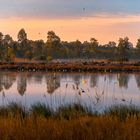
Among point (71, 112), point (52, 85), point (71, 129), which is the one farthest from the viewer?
point (52, 85)

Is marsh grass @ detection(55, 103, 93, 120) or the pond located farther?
the pond

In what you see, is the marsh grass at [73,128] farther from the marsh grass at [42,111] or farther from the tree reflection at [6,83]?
the tree reflection at [6,83]

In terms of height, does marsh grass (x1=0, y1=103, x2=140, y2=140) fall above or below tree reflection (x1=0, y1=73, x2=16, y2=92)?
above

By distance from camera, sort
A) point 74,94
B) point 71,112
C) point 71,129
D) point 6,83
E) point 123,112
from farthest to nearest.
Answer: point 6,83
point 74,94
point 71,112
point 123,112
point 71,129

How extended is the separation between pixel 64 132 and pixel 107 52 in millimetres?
119869

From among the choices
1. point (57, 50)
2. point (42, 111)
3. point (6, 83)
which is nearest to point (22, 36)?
point (57, 50)

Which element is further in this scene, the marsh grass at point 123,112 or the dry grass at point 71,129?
the marsh grass at point 123,112

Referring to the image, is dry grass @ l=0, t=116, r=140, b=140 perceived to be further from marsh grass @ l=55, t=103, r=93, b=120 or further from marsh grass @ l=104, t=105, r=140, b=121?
marsh grass @ l=55, t=103, r=93, b=120

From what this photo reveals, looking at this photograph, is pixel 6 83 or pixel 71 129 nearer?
pixel 71 129

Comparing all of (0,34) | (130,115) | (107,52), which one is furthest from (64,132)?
(107,52)

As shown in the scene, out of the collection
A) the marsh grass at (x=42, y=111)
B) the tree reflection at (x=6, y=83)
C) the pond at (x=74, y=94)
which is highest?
the marsh grass at (x=42, y=111)

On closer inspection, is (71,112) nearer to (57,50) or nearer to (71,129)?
(71,129)

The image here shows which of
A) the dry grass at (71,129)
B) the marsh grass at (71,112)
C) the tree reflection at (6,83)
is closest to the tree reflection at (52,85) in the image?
the tree reflection at (6,83)

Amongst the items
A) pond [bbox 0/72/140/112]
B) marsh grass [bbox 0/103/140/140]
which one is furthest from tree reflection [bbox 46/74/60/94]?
marsh grass [bbox 0/103/140/140]
